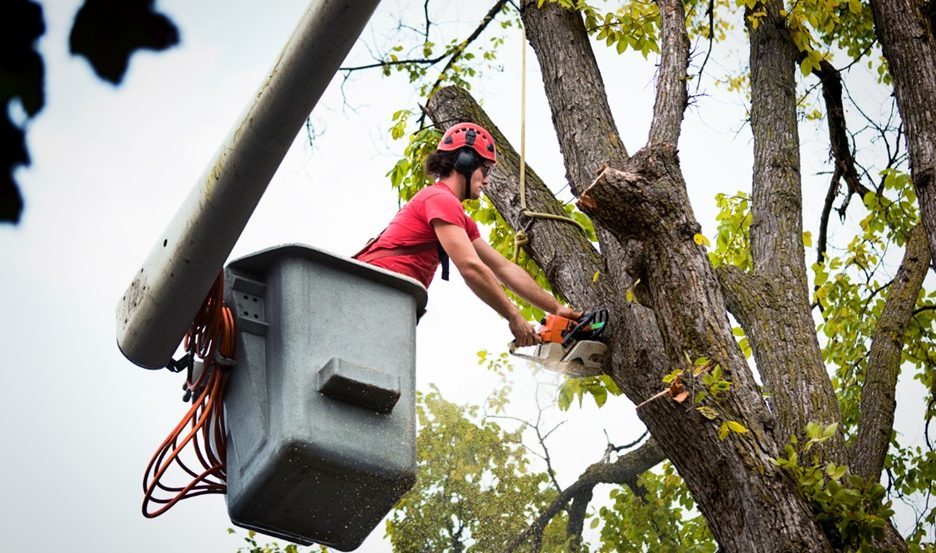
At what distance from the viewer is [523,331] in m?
5.26

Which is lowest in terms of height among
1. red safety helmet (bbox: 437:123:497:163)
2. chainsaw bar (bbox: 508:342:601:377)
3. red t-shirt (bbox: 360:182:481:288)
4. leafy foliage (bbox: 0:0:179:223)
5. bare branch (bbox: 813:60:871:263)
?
leafy foliage (bbox: 0:0:179:223)

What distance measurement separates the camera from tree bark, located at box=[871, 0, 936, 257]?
514 centimetres

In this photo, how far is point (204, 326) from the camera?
11.8 ft

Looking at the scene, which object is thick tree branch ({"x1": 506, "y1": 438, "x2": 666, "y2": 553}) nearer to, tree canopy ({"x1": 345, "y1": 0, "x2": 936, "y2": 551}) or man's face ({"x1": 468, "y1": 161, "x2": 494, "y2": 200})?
tree canopy ({"x1": 345, "y1": 0, "x2": 936, "y2": 551})

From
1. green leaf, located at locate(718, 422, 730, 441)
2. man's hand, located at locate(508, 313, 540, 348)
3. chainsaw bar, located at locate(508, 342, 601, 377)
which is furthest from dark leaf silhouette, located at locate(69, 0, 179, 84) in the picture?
man's hand, located at locate(508, 313, 540, 348)

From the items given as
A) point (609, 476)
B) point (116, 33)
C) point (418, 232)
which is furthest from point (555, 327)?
point (609, 476)

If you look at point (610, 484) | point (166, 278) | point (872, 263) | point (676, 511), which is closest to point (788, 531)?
point (166, 278)

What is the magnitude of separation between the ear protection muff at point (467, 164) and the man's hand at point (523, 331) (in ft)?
2.06

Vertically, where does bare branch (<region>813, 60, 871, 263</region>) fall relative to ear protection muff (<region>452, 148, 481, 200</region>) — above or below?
above

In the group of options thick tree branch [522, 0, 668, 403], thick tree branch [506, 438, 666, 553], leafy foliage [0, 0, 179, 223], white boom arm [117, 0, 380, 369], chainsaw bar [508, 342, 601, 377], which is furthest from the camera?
thick tree branch [506, 438, 666, 553]

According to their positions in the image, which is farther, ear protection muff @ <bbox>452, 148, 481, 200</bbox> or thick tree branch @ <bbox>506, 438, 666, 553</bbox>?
thick tree branch @ <bbox>506, 438, 666, 553</bbox>

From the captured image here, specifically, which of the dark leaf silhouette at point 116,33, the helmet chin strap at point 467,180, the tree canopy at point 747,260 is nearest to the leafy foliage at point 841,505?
the tree canopy at point 747,260

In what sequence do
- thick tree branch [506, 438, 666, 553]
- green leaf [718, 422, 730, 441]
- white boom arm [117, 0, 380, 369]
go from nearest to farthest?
white boom arm [117, 0, 380, 369] < green leaf [718, 422, 730, 441] < thick tree branch [506, 438, 666, 553]

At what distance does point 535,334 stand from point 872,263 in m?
3.68
